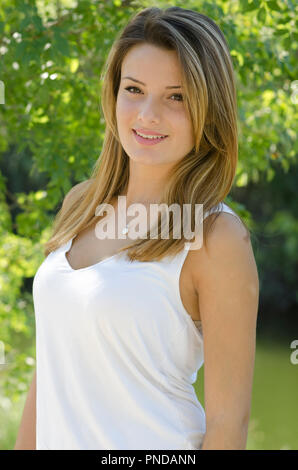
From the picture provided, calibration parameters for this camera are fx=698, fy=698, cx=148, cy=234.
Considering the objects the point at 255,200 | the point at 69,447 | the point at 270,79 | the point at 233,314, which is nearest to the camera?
the point at 233,314

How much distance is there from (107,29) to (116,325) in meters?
1.62

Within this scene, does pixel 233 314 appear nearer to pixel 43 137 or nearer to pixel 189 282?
pixel 189 282

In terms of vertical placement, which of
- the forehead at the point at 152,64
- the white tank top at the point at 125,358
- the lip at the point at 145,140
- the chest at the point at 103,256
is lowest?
the white tank top at the point at 125,358

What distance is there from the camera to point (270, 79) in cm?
309

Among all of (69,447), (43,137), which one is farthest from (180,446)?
(43,137)

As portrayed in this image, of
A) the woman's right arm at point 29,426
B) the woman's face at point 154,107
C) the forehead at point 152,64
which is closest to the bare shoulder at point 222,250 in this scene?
the woman's face at point 154,107

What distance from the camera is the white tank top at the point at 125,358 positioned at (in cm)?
143

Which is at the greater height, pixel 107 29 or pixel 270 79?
pixel 107 29

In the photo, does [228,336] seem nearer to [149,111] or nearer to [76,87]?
[149,111]

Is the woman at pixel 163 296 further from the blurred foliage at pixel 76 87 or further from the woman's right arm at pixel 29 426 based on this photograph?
the blurred foliage at pixel 76 87

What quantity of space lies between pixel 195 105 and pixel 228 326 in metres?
0.49

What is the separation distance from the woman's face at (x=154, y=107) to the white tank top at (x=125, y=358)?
0.69 feet

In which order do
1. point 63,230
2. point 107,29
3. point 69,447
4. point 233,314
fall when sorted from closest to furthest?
point 233,314 < point 69,447 < point 63,230 < point 107,29

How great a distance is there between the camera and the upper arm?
1.38m
